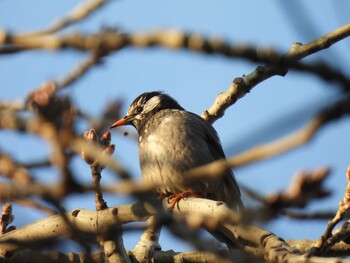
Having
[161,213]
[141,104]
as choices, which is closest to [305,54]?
[161,213]

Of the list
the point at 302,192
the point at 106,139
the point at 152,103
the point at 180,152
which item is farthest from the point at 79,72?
the point at 152,103

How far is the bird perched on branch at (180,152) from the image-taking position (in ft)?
21.3

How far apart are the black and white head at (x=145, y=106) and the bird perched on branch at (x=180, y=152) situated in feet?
1.33

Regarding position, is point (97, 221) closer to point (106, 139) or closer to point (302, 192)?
point (106, 139)

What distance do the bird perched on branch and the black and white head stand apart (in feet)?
1.33

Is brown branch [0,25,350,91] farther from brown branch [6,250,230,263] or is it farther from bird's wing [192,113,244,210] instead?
bird's wing [192,113,244,210]

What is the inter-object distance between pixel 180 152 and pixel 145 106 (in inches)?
67.6

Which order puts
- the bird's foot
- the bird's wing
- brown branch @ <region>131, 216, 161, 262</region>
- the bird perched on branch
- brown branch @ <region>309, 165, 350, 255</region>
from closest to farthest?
brown branch @ <region>309, 165, 350, 255</region> < the bird's foot < brown branch @ <region>131, 216, 161, 262</region> < the bird perched on branch < the bird's wing

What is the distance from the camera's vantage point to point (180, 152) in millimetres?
6617

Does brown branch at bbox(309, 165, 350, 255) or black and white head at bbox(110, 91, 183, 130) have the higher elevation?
A: black and white head at bbox(110, 91, 183, 130)

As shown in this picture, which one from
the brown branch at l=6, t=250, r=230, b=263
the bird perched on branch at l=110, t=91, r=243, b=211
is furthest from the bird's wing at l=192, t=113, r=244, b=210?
the brown branch at l=6, t=250, r=230, b=263

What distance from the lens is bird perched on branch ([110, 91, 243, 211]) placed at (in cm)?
649

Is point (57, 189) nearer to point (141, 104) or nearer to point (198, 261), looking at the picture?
point (198, 261)

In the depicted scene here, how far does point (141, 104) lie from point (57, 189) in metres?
6.21
